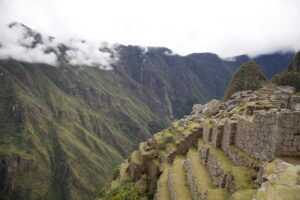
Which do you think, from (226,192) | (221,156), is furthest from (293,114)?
(221,156)

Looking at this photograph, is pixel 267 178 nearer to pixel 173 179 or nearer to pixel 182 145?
pixel 173 179

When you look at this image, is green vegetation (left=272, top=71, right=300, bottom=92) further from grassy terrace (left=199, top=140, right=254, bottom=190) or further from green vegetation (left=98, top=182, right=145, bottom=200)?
grassy terrace (left=199, top=140, right=254, bottom=190)

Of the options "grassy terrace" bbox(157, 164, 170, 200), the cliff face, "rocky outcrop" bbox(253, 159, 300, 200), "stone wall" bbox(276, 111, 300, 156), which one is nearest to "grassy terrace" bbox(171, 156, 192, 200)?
the cliff face

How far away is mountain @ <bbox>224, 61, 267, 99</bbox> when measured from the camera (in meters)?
58.6

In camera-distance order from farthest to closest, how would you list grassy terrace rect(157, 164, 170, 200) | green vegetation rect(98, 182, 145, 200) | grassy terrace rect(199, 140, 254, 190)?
green vegetation rect(98, 182, 145, 200) → grassy terrace rect(157, 164, 170, 200) → grassy terrace rect(199, 140, 254, 190)

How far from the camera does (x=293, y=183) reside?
12.4 meters

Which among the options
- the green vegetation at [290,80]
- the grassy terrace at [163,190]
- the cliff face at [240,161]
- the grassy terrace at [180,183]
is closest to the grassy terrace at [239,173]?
the cliff face at [240,161]

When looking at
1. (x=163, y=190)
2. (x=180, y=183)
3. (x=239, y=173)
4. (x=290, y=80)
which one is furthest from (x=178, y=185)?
(x=290, y=80)

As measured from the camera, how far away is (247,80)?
60.0 metres

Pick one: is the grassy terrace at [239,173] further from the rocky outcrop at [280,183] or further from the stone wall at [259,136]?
the rocky outcrop at [280,183]

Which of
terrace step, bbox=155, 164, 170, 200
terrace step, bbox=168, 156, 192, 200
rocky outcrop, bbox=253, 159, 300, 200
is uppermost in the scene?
rocky outcrop, bbox=253, 159, 300, 200

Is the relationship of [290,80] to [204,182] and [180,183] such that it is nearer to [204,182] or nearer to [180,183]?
[180,183]

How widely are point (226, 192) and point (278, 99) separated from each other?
22486mm

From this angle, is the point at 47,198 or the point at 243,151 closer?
the point at 243,151
